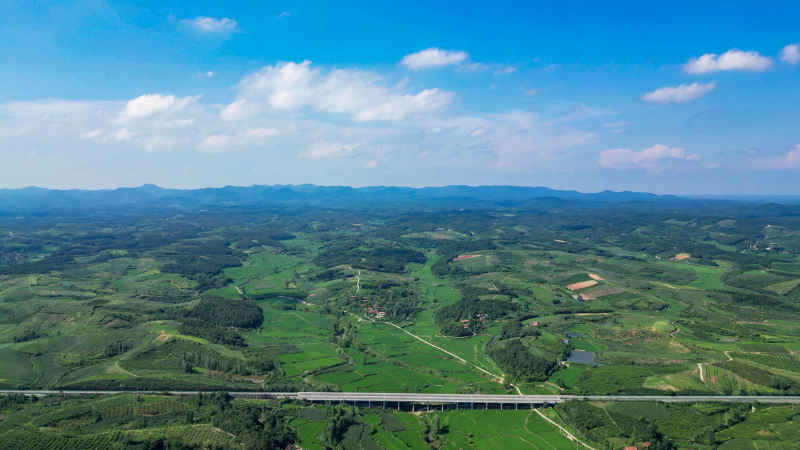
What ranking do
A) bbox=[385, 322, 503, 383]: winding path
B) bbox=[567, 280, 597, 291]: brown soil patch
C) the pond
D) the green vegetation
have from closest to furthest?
1. the green vegetation
2. bbox=[385, 322, 503, 383]: winding path
3. the pond
4. bbox=[567, 280, 597, 291]: brown soil patch

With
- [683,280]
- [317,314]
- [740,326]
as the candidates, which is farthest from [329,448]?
[683,280]

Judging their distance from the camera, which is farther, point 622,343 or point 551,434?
point 622,343

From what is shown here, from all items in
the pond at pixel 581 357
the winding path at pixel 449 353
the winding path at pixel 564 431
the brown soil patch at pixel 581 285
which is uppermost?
the brown soil patch at pixel 581 285

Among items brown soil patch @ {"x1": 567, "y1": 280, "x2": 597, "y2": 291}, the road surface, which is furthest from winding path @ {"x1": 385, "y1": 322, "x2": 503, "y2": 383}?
brown soil patch @ {"x1": 567, "y1": 280, "x2": 597, "y2": 291}

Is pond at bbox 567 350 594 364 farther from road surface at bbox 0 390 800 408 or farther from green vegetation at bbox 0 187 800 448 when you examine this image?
road surface at bbox 0 390 800 408

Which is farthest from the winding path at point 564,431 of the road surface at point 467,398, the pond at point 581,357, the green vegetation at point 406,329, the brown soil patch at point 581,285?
the brown soil patch at point 581,285

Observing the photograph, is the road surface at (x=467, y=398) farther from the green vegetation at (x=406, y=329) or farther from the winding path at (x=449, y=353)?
the winding path at (x=449, y=353)

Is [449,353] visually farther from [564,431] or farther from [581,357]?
[564,431]

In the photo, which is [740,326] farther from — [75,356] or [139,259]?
[139,259]
